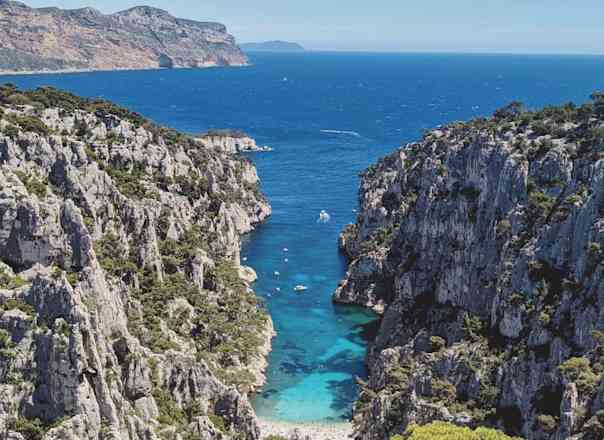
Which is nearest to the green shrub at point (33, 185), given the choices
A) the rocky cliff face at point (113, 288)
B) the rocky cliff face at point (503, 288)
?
the rocky cliff face at point (113, 288)

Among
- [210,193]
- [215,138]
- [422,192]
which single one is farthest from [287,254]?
[215,138]

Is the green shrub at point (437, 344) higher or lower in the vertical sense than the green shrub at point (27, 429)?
lower

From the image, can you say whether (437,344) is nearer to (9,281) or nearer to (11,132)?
(9,281)

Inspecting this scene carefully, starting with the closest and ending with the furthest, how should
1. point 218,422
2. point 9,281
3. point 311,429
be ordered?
1. point 9,281
2. point 218,422
3. point 311,429

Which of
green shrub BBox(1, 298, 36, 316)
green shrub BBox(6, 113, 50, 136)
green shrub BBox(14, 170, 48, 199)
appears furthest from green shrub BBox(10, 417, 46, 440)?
green shrub BBox(6, 113, 50, 136)

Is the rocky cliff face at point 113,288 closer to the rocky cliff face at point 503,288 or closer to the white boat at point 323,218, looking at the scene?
the rocky cliff face at point 503,288

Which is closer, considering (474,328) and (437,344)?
(474,328)

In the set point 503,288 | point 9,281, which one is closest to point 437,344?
point 503,288
